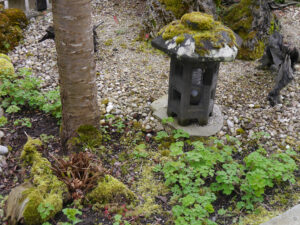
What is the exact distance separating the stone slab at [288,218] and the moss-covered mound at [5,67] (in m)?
4.06

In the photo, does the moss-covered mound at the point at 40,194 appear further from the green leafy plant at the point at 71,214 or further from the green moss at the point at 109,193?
the green moss at the point at 109,193

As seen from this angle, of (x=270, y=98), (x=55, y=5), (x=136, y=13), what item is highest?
(x=55, y=5)

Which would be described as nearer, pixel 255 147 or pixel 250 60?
pixel 255 147

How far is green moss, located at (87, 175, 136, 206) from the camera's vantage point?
3.04 metres

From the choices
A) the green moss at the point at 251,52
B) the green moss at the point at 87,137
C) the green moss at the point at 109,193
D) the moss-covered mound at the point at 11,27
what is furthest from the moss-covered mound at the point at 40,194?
the green moss at the point at 251,52

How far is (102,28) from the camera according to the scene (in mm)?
6855

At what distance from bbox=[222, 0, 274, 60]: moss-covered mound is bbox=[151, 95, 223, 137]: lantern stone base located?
1.94 m

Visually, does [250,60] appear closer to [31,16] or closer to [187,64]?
[187,64]

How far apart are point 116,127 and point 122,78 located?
127 centimetres

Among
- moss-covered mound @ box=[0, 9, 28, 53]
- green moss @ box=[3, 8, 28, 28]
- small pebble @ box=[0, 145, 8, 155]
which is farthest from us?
green moss @ box=[3, 8, 28, 28]

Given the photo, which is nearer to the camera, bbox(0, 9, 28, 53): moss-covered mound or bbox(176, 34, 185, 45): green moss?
bbox(176, 34, 185, 45): green moss

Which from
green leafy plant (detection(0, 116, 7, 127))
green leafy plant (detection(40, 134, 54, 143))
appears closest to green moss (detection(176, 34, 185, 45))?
green leafy plant (detection(40, 134, 54, 143))

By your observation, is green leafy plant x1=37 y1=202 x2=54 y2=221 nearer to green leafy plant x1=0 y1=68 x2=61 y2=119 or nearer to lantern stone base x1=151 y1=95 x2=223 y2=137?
green leafy plant x1=0 y1=68 x2=61 y2=119

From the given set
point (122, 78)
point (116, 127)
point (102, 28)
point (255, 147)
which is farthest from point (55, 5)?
point (102, 28)
